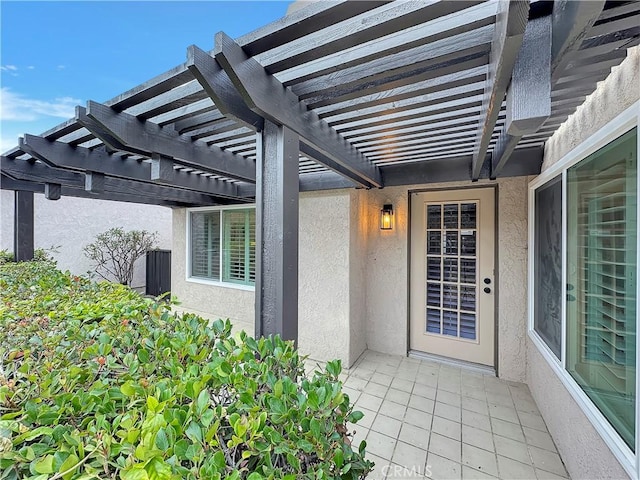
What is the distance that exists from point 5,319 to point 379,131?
2.95 meters

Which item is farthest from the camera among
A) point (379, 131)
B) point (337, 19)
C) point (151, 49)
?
point (151, 49)

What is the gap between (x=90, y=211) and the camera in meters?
7.97

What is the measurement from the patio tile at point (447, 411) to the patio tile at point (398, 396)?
12.7 inches

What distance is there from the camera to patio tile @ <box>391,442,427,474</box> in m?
2.23

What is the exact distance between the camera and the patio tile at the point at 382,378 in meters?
3.46

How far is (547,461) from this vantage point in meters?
2.28

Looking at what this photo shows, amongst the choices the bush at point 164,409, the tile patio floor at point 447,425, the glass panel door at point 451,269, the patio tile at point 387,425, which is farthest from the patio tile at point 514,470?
the bush at point 164,409

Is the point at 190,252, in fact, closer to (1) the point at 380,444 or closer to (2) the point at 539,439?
(1) the point at 380,444

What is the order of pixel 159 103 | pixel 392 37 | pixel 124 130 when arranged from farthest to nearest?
pixel 124 130
pixel 159 103
pixel 392 37

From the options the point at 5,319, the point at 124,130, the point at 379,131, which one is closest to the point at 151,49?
the point at 124,130

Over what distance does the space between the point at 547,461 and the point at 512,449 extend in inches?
9.6

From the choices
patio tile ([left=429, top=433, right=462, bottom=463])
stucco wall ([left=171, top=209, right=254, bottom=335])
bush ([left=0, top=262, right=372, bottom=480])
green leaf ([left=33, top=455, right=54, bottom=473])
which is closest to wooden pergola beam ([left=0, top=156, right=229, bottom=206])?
stucco wall ([left=171, top=209, right=254, bottom=335])

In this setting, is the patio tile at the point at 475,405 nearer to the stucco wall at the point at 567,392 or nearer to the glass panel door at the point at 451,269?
the stucco wall at the point at 567,392

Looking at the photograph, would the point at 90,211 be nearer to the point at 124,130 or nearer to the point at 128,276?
the point at 128,276
